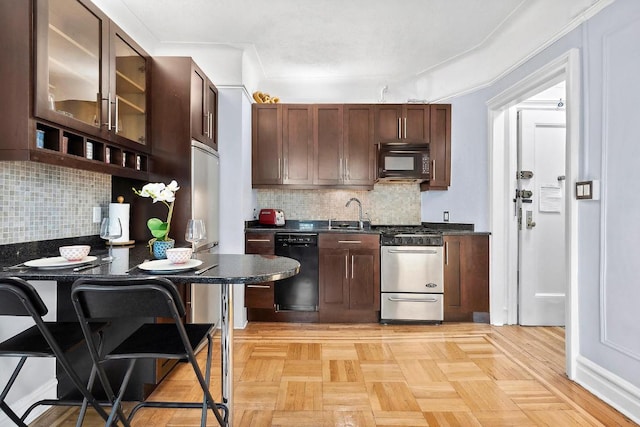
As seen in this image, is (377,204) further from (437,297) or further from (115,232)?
(115,232)

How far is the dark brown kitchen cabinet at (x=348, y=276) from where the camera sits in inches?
137

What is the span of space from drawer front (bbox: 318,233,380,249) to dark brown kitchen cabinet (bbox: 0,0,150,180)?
6.10ft

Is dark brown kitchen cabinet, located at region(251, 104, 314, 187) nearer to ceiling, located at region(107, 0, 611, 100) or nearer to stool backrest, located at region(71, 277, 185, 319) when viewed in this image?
ceiling, located at region(107, 0, 611, 100)

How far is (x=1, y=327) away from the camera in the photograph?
1729mm

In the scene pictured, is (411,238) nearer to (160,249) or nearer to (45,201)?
(160,249)

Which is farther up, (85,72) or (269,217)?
(85,72)

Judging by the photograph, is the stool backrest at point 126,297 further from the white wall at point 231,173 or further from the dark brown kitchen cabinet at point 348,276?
the dark brown kitchen cabinet at point 348,276

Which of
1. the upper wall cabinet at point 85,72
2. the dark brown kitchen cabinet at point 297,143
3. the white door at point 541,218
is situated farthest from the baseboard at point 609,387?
the upper wall cabinet at point 85,72

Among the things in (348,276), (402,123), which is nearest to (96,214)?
(348,276)

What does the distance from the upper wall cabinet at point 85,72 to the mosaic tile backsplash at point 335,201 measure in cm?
187

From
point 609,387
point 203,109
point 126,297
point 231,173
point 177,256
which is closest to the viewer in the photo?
point 126,297

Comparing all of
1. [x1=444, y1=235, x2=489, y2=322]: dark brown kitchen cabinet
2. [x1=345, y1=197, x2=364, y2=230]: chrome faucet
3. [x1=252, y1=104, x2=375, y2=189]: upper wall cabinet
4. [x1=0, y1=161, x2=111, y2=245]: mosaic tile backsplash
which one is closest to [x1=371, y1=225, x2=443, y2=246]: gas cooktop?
[x1=444, y1=235, x2=489, y2=322]: dark brown kitchen cabinet

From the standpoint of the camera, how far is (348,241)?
11.4 ft

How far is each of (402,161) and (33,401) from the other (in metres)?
3.42
